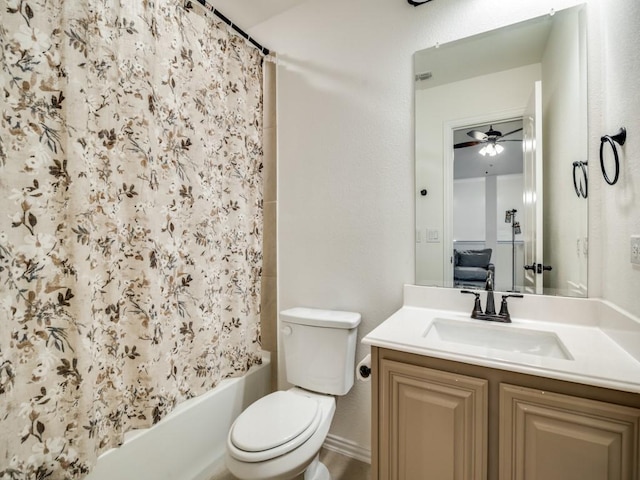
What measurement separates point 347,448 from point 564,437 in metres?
1.18

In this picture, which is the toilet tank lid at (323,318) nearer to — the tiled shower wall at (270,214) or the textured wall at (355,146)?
the textured wall at (355,146)

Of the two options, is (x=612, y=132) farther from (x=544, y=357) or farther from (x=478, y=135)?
(x=544, y=357)

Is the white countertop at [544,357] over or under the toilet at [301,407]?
A: over

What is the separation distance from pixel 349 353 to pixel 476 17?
1.71 m

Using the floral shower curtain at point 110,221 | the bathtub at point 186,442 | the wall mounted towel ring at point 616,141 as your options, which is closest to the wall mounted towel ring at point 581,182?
the wall mounted towel ring at point 616,141

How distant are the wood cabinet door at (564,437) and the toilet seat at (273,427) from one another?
2.32 ft

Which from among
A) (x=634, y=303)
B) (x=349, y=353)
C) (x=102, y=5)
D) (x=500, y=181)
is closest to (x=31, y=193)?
(x=102, y=5)

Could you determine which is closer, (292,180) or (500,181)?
(500,181)

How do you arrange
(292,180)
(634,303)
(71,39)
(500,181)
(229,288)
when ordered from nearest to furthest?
(634,303) < (71,39) < (500,181) < (229,288) < (292,180)

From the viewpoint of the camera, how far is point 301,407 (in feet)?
4.45

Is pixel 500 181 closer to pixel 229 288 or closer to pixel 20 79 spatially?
pixel 229 288

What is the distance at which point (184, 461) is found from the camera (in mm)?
1420

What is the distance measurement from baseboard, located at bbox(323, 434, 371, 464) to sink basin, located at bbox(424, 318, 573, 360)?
33.7 inches

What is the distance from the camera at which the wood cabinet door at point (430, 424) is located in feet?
3.00
